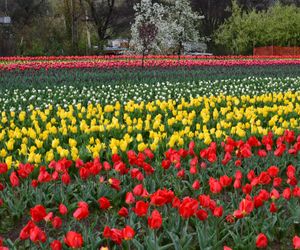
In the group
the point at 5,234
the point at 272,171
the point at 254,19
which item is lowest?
the point at 5,234

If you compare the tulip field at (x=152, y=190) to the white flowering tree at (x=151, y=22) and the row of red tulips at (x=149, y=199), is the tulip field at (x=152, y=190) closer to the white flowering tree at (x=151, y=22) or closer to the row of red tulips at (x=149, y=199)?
the row of red tulips at (x=149, y=199)

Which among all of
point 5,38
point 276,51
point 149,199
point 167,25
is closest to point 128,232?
point 149,199

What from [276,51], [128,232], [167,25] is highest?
Result: [167,25]

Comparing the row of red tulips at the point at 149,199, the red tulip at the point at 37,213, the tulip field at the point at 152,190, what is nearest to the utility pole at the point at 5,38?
the tulip field at the point at 152,190

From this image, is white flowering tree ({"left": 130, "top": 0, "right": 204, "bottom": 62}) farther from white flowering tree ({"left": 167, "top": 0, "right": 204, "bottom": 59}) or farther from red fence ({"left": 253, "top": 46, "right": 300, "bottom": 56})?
red fence ({"left": 253, "top": 46, "right": 300, "bottom": 56})

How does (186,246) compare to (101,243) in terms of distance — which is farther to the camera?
(101,243)

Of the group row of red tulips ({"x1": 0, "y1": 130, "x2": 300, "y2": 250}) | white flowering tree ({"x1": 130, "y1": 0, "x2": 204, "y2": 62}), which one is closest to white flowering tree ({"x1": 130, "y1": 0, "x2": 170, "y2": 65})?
white flowering tree ({"x1": 130, "y1": 0, "x2": 204, "y2": 62})

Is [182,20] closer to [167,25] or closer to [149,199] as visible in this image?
[167,25]

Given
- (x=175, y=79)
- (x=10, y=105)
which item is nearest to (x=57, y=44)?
(x=175, y=79)

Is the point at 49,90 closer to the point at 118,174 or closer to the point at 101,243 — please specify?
the point at 118,174

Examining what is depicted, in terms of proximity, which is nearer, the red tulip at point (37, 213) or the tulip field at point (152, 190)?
the red tulip at point (37, 213)

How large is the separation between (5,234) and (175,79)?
35.1ft

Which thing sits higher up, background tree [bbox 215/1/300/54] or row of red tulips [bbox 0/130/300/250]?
background tree [bbox 215/1/300/54]

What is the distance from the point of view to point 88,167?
4.13 metres
